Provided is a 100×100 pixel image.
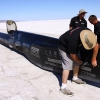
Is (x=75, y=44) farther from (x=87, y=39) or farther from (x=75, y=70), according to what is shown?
(x=75, y=70)

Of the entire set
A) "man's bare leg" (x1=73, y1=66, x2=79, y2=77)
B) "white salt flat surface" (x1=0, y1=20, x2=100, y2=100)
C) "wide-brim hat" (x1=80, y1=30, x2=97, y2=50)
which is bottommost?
"white salt flat surface" (x1=0, y1=20, x2=100, y2=100)

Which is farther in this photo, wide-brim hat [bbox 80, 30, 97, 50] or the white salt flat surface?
the white salt flat surface

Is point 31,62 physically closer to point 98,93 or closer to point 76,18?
point 76,18

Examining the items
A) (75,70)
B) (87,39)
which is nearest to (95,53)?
(87,39)

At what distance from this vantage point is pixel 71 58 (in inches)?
138

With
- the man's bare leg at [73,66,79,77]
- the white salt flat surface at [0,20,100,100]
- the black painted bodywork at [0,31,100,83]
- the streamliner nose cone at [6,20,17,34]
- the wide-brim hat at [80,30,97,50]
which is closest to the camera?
the wide-brim hat at [80,30,97,50]

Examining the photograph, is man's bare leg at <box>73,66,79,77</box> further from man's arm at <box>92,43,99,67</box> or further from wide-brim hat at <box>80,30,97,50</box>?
wide-brim hat at <box>80,30,97,50</box>

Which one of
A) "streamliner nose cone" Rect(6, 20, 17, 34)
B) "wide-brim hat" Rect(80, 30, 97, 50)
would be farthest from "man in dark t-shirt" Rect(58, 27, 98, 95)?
"streamliner nose cone" Rect(6, 20, 17, 34)

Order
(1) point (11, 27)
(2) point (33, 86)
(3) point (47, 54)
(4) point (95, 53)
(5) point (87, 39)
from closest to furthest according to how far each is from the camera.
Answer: (5) point (87, 39), (4) point (95, 53), (2) point (33, 86), (3) point (47, 54), (1) point (11, 27)

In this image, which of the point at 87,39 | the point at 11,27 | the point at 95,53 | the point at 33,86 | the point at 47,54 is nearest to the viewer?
the point at 87,39

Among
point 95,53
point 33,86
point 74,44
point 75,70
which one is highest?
point 74,44

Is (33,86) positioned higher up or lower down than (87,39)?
lower down

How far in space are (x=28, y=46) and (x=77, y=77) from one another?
7.79ft

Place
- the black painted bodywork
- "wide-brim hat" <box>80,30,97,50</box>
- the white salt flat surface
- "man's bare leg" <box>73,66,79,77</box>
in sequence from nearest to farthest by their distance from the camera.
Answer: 1. "wide-brim hat" <box>80,30,97,50</box>
2. the white salt flat surface
3. the black painted bodywork
4. "man's bare leg" <box>73,66,79,77</box>
